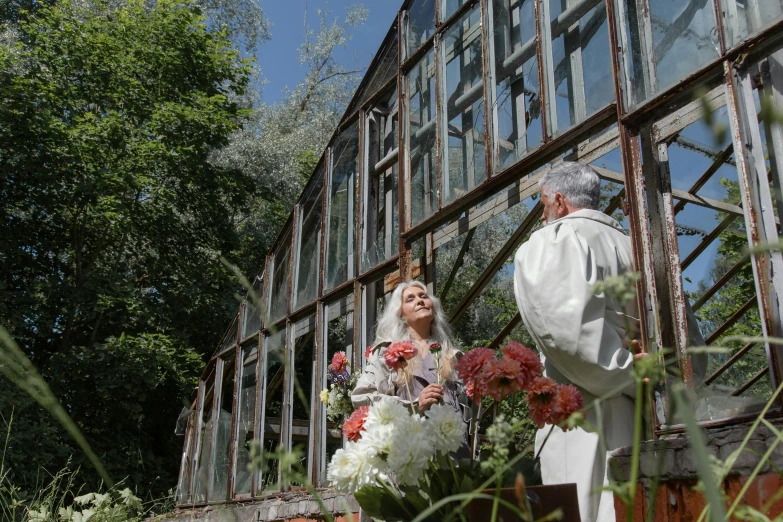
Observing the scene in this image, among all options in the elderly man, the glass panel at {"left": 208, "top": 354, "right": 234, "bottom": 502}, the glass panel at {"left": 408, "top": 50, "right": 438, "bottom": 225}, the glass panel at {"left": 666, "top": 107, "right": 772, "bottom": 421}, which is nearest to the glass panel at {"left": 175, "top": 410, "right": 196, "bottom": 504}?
the glass panel at {"left": 208, "top": 354, "right": 234, "bottom": 502}

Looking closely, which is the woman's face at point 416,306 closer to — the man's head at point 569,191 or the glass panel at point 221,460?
the man's head at point 569,191

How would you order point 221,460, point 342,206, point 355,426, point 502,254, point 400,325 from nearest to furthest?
point 355,426, point 400,325, point 502,254, point 342,206, point 221,460

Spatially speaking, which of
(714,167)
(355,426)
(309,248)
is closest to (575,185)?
(714,167)

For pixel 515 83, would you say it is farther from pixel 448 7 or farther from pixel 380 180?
pixel 380 180

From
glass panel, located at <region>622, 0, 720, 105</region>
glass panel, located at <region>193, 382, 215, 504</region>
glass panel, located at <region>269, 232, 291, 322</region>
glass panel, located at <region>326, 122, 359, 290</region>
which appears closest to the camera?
glass panel, located at <region>622, 0, 720, 105</region>

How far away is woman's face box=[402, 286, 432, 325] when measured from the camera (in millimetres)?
3645

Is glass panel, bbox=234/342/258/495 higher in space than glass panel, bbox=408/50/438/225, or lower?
lower

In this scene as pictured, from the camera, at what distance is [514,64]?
14.2ft

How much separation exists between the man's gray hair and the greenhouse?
0.49 ft

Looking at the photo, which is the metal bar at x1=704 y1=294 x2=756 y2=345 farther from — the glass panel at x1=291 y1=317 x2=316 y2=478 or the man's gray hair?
the glass panel at x1=291 y1=317 x2=316 y2=478

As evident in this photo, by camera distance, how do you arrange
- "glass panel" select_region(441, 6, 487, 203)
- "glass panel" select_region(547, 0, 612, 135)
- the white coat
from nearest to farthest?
the white coat < "glass panel" select_region(547, 0, 612, 135) < "glass panel" select_region(441, 6, 487, 203)

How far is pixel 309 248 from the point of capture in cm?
688

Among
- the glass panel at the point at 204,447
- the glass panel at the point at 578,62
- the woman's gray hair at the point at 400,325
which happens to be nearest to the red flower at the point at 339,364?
the woman's gray hair at the point at 400,325

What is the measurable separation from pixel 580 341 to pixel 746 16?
4.09 ft
